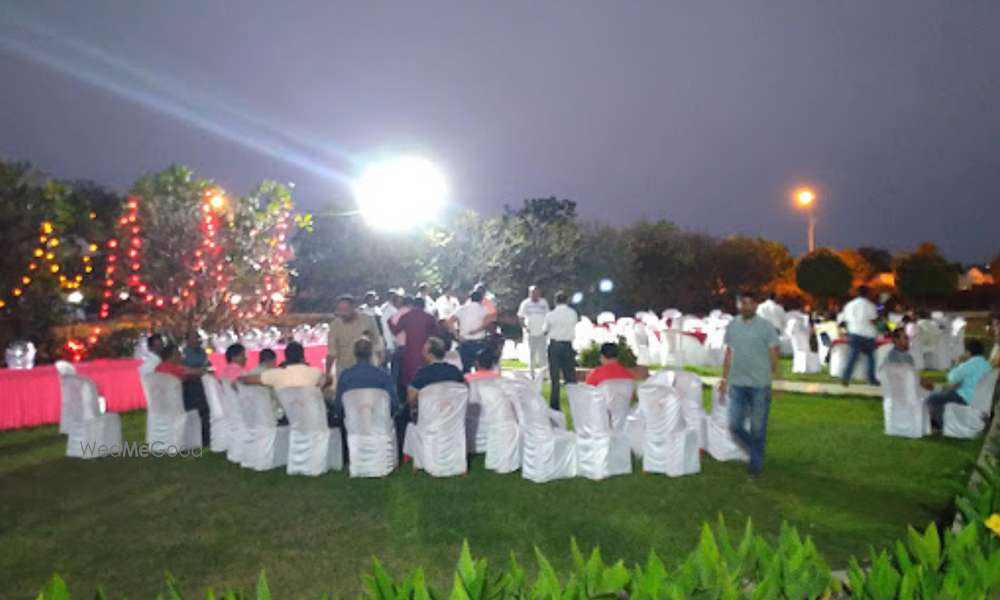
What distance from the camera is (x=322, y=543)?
A: 260 inches

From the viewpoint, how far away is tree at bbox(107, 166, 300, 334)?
18484 mm

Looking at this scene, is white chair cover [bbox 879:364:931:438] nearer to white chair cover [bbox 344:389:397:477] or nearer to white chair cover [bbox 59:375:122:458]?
white chair cover [bbox 344:389:397:477]

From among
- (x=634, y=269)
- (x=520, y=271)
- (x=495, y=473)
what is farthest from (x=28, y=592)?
(x=634, y=269)

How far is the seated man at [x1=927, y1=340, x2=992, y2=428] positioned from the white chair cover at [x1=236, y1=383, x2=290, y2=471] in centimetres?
734

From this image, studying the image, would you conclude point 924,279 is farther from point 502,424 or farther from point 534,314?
point 502,424

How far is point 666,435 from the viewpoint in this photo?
8.64 meters

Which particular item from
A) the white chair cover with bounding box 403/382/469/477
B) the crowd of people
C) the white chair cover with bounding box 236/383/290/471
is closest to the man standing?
the crowd of people

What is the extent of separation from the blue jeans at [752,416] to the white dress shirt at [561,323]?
3663 millimetres

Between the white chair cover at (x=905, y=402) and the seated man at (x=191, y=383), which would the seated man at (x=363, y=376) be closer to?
the seated man at (x=191, y=383)

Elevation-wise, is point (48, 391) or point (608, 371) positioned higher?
point (608, 371)

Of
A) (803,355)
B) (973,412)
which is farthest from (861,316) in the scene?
(973,412)

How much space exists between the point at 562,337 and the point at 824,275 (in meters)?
28.9

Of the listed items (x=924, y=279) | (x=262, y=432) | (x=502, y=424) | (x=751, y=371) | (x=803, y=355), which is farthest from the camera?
(x=924, y=279)

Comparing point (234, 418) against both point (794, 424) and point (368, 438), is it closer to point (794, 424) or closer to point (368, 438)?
point (368, 438)
